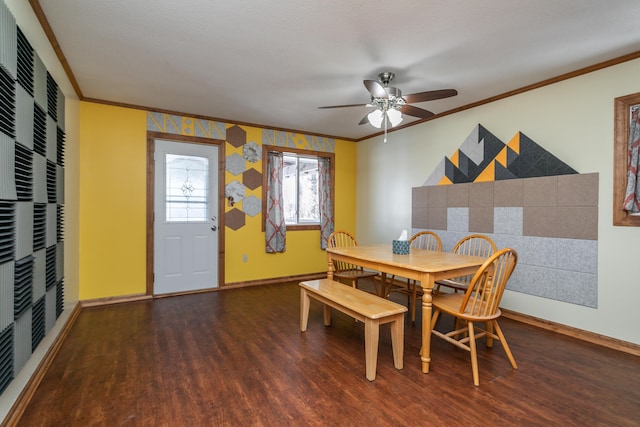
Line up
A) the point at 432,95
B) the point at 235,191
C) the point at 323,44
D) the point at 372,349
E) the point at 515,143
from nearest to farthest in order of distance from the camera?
the point at 372,349
the point at 323,44
the point at 432,95
the point at 515,143
the point at 235,191

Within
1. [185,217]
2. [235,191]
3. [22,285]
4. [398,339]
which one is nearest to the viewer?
[22,285]

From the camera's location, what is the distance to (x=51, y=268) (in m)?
2.56

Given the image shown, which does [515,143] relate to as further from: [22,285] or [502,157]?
→ [22,285]

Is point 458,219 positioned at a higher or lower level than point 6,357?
higher

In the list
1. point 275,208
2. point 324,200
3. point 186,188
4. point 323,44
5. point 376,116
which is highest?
point 323,44

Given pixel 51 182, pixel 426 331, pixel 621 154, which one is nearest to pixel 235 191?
pixel 51 182

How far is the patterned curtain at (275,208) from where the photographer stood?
4.84m

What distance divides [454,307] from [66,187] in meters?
3.64

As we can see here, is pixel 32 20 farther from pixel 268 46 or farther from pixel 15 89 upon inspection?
pixel 268 46

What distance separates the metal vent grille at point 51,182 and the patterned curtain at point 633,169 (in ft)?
15.1

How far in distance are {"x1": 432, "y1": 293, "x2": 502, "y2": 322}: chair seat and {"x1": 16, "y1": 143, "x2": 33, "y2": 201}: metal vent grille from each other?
285 cm

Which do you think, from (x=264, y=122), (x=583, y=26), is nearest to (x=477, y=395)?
(x=583, y=26)

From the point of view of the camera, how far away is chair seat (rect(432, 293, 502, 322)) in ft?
6.90

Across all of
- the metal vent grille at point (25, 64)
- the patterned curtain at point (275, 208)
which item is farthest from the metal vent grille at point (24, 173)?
the patterned curtain at point (275, 208)
